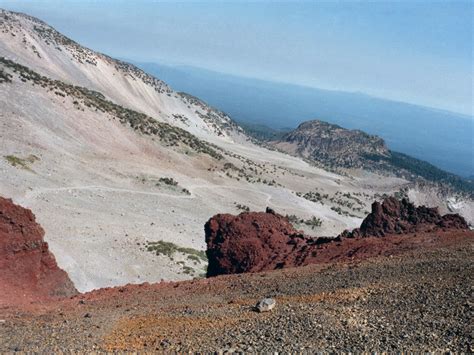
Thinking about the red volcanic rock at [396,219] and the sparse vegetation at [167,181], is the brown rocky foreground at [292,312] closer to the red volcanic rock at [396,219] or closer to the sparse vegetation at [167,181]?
the red volcanic rock at [396,219]

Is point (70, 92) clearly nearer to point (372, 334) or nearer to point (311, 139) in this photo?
point (372, 334)

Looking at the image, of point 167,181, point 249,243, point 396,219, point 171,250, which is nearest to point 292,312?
point 249,243

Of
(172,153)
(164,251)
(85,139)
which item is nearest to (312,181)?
(172,153)

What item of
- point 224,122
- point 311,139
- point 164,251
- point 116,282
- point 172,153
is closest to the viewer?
point 116,282

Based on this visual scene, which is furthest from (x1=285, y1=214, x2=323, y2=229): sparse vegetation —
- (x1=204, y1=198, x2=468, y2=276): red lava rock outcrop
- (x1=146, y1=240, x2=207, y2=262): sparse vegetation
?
(x1=204, y1=198, x2=468, y2=276): red lava rock outcrop

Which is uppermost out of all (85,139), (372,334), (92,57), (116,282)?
(92,57)

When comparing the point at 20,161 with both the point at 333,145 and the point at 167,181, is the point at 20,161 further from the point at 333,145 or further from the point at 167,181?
the point at 333,145

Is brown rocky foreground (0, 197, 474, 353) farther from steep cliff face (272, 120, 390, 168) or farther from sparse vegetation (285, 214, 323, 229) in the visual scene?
steep cliff face (272, 120, 390, 168)
